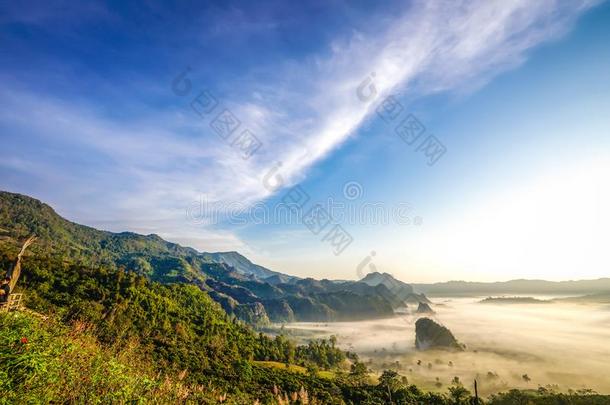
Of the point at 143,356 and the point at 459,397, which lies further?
the point at 459,397

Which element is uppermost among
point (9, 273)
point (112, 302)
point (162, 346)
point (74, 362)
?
point (9, 273)

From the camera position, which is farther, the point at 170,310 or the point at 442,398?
the point at 170,310

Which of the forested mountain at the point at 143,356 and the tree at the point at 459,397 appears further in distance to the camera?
the tree at the point at 459,397

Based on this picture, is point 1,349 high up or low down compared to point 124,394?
up

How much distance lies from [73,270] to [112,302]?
2323cm

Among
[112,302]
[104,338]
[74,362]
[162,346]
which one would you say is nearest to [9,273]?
[74,362]

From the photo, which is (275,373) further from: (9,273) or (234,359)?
(9,273)

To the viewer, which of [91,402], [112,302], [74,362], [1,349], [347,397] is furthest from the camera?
[112,302]

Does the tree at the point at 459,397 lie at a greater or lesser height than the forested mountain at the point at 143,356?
lesser

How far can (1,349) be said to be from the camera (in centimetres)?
687

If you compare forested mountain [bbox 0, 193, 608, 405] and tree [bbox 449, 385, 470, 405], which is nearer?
forested mountain [bbox 0, 193, 608, 405]

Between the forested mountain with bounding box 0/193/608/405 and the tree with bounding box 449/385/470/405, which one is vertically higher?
the forested mountain with bounding box 0/193/608/405

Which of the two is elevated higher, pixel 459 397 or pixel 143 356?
pixel 143 356

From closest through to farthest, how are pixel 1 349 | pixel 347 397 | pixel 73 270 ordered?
pixel 1 349, pixel 347 397, pixel 73 270
